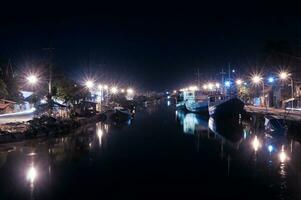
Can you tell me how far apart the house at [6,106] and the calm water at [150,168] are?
1882cm

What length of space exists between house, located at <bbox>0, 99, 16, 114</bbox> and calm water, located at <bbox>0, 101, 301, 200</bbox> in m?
18.8

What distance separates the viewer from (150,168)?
30.6 metres

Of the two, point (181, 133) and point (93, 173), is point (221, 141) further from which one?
point (93, 173)

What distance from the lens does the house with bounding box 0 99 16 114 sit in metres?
60.0

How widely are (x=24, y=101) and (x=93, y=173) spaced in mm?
44999

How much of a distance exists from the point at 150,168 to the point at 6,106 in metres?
38.6

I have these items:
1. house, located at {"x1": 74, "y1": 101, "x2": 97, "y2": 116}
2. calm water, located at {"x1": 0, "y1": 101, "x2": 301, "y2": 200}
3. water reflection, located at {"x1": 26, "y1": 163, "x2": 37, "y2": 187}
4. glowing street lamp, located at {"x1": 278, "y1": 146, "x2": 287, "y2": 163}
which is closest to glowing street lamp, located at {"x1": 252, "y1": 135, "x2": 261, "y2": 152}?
A: calm water, located at {"x1": 0, "y1": 101, "x2": 301, "y2": 200}

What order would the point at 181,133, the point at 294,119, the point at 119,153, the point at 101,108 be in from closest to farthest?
the point at 119,153
the point at 294,119
the point at 181,133
the point at 101,108

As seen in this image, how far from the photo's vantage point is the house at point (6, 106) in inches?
2363

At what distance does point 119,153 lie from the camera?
3759 cm

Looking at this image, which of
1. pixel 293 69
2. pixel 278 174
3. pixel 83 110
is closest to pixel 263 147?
pixel 278 174

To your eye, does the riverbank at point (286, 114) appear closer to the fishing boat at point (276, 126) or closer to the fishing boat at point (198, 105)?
the fishing boat at point (276, 126)

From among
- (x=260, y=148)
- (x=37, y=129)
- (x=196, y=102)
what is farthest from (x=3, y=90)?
(x=196, y=102)

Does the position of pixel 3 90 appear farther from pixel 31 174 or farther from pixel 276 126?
pixel 276 126
